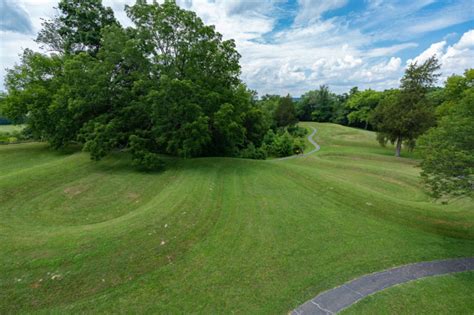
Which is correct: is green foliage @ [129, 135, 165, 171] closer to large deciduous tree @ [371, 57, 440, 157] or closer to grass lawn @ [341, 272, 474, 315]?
grass lawn @ [341, 272, 474, 315]

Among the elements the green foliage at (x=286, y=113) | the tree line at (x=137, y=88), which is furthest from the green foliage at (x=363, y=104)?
the tree line at (x=137, y=88)

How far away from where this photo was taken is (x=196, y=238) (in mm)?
7320

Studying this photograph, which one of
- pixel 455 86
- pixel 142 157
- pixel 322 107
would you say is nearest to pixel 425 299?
pixel 142 157

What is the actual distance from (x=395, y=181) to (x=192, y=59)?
56.0 ft

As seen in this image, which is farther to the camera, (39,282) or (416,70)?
(416,70)

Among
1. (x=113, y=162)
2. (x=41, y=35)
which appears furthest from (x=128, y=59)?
(x=41, y=35)

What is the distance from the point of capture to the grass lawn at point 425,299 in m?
4.82

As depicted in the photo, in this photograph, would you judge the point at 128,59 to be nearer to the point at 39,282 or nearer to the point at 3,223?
the point at 3,223

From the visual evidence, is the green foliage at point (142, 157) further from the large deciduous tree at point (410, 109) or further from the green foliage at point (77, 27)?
the large deciduous tree at point (410, 109)

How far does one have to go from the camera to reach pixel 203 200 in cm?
1022

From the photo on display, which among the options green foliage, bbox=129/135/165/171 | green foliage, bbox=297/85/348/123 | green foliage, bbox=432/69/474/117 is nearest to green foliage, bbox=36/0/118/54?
green foliage, bbox=129/135/165/171

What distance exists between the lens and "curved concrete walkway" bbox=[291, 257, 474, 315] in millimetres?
4891

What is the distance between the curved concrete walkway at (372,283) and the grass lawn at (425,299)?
17 centimetres

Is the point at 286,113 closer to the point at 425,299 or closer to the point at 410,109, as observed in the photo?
the point at 410,109
